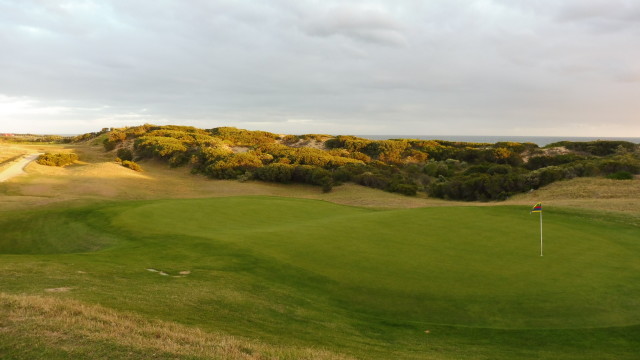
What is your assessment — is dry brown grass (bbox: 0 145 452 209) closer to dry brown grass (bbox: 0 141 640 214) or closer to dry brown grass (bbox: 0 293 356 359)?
dry brown grass (bbox: 0 141 640 214)

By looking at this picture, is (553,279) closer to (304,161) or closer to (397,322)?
(397,322)

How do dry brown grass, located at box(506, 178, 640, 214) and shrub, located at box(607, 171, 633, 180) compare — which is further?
shrub, located at box(607, 171, 633, 180)

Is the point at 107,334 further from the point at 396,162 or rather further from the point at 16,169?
the point at 396,162

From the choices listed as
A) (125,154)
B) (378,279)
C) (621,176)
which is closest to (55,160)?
(125,154)

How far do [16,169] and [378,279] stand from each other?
3900 centimetres

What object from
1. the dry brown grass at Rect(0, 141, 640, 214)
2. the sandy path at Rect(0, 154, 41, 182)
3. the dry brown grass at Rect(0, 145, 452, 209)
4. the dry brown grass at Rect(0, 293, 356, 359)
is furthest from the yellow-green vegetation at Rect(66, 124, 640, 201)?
the dry brown grass at Rect(0, 293, 356, 359)

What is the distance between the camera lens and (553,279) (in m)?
9.99

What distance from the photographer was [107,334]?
5.42 m

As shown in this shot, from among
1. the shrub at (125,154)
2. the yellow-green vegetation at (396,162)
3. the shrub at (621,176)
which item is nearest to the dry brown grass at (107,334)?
the yellow-green vegetation at (396,162)

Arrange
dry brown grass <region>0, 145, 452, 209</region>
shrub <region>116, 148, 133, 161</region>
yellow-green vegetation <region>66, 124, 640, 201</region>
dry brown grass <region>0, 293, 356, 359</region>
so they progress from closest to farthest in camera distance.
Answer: dry brown grass <region>0, 293, 356, 359</region>
dry brown grass <region>0, 145, 452, 209</region>
yellow-green vegetation <region>66, 124, 640, 201</region>
shrub <region>116, 148, 133, 161</region>

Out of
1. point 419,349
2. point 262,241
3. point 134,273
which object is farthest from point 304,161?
point 419,349

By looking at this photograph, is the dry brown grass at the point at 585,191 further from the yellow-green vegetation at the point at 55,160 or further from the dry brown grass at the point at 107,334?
the yellow-green vegetation at the point at 55,160

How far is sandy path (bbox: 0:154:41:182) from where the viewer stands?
32344 millimetres

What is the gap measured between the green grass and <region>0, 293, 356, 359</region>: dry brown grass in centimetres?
63
